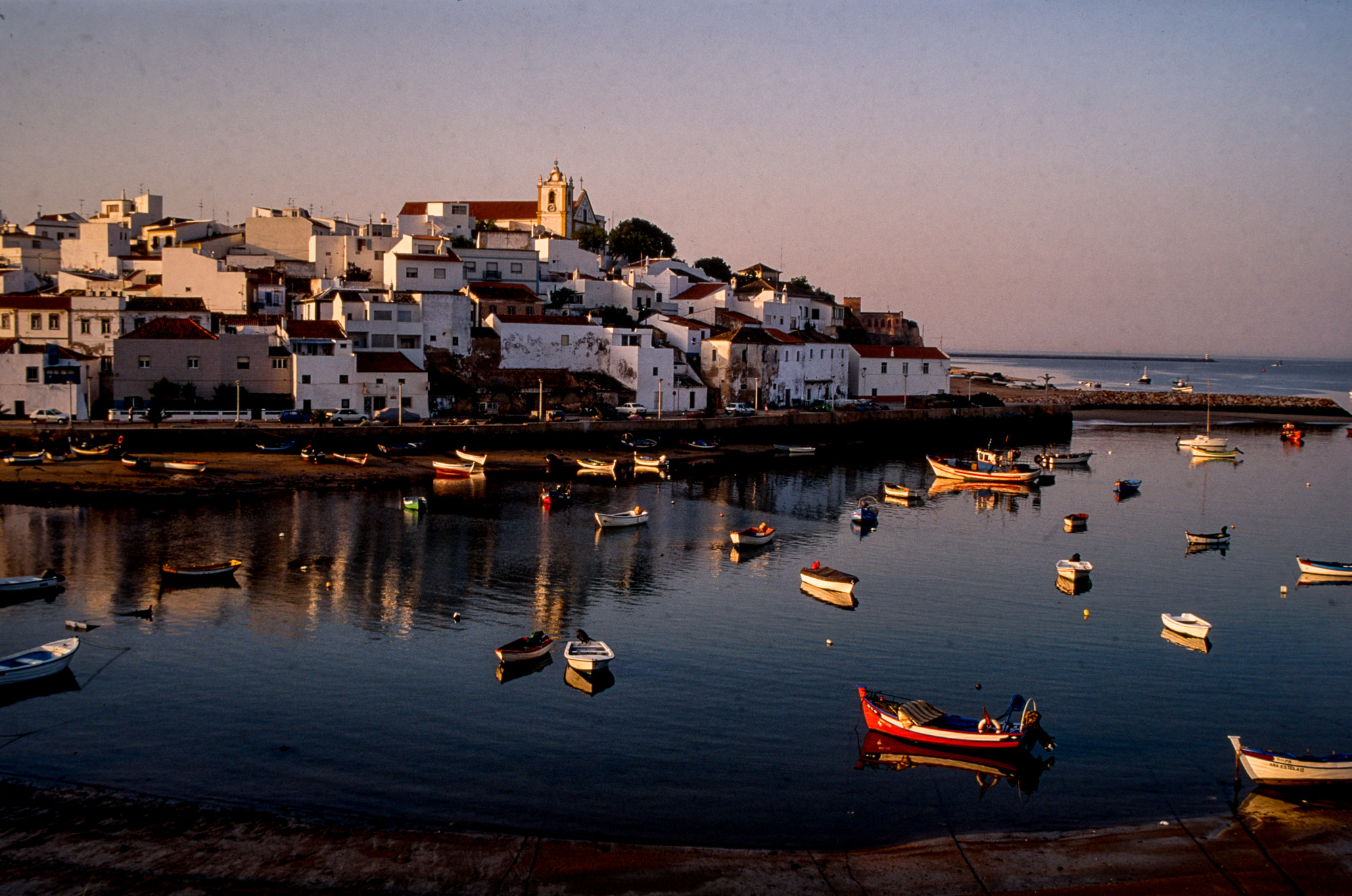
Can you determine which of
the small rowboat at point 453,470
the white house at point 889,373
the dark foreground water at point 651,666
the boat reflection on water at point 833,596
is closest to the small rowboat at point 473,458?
the small rowboat at point 453,470

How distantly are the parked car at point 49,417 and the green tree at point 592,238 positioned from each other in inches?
1753

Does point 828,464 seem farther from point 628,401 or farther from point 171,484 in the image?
point 171,484

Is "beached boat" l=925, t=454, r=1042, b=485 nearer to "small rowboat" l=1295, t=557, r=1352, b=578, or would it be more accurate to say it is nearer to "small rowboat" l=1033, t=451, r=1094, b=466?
"small rowboat" l=1033, t=451, r=1094, b=466

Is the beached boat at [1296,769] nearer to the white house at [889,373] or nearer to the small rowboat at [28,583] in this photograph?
the small rowboat at [28,583]

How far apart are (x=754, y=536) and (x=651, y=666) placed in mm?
12871

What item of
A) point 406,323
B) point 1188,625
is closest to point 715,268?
point 406,323

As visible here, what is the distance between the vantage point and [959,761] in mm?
17531

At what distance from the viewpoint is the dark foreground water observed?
1581 centimetres

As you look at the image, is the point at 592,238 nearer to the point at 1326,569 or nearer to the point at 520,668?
the point at 1326,569

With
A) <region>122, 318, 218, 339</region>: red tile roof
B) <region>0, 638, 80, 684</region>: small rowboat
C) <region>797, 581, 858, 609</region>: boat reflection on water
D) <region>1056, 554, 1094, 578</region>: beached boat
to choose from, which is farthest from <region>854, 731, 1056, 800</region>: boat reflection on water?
<region>122, 318, 218, 339</region>: red tile roof

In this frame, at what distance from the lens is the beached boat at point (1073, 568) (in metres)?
Result: 29.4

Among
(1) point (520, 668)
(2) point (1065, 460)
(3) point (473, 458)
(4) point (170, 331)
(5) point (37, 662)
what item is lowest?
(1) point (520, 668)

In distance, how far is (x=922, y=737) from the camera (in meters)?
17.5

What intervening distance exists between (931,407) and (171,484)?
51.8 metres
